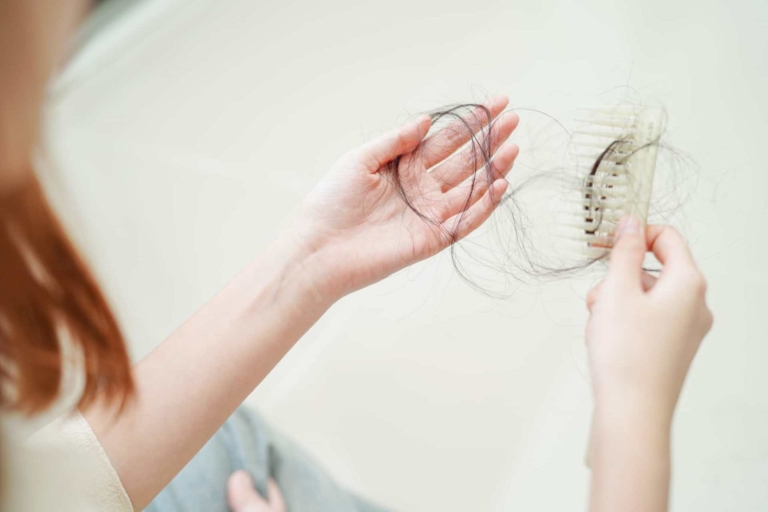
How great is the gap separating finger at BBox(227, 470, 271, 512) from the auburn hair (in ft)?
1.40

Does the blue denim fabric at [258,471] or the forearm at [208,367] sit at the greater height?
the forearm at [208,367]

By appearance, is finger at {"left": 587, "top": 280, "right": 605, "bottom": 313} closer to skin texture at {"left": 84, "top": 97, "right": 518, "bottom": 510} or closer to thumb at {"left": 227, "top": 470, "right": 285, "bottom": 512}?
skin texture at {"left": 84, "top": 97, "right": 518, "bottom": 510}

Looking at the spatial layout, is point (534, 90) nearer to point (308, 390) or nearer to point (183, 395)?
point (308, 390)

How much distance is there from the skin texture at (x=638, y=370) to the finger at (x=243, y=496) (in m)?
0.49

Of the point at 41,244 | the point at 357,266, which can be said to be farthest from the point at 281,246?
the point at 41,244

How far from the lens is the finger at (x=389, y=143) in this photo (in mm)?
674

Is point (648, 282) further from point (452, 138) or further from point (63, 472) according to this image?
point (63, 472)

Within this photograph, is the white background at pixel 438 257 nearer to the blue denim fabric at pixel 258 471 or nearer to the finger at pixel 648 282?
the blue denim fabric at pixel 258 471

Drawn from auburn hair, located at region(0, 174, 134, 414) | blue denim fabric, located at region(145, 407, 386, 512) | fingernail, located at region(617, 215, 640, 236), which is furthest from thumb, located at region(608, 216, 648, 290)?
blue denim fabric, located at region(145, 407, 386, 512)

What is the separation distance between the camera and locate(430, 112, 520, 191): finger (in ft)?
2.24

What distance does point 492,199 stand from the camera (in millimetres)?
670

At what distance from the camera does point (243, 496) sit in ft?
2.69

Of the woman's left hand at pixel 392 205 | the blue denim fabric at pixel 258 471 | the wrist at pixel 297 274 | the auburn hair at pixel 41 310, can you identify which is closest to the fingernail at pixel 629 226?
the woman's left hand at pixel 392 205

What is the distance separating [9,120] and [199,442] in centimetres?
41
